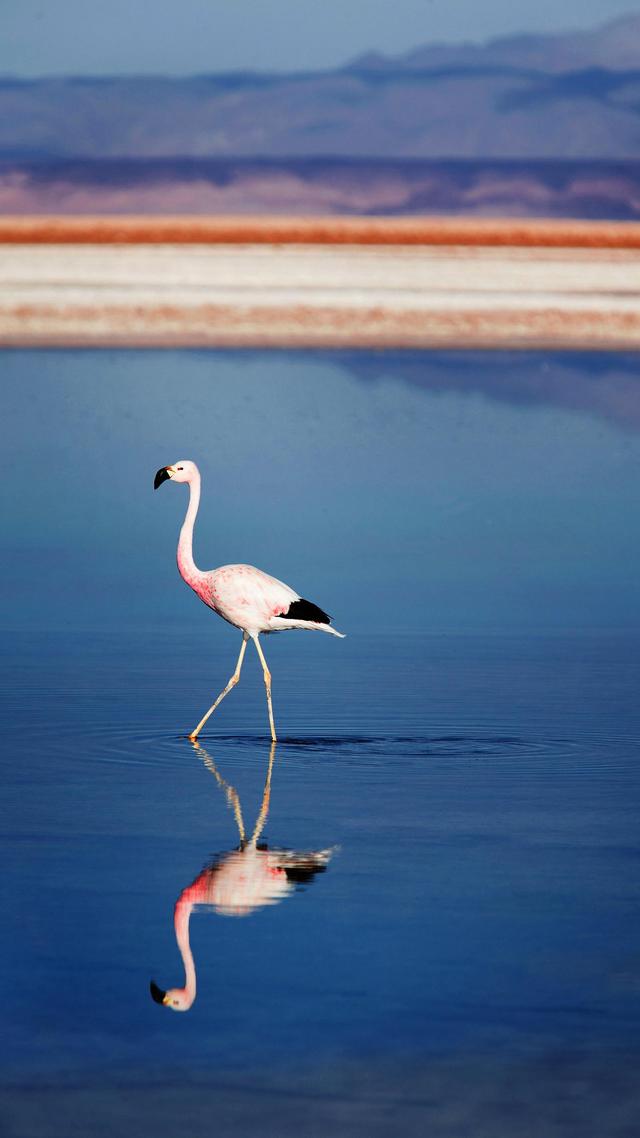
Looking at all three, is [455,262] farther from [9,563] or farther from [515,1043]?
[515,1043]

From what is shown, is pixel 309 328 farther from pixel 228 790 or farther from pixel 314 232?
pixel 228 790

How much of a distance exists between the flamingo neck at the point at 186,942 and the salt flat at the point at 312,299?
1972cm

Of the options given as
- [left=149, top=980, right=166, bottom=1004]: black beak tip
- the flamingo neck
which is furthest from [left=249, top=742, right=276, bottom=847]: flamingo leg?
[left=149, top=980, right=166, bottom=1004]: black beak tip

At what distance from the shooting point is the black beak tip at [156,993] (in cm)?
518

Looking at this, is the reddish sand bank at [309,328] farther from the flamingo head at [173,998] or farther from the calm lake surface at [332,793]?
the flamingo head at [173,998]

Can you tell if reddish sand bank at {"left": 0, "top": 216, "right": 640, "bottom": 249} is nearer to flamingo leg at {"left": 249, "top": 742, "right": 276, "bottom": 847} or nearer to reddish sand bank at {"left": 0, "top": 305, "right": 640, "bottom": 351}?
reddish sand bank at {"left": 0, "top": 305, "right": 640, "bottom": 351}

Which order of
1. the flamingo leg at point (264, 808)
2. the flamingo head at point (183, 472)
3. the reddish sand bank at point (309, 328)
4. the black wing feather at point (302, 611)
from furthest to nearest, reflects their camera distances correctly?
the reddish sand bank at point (309, 328) → the flamingo head at point (183, 472) → the black wing feather at point (302, 611) → the flamingo leg at point (264, 808)

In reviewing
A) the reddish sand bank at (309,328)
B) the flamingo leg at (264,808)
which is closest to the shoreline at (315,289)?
the reddish sand bank at (309,328)

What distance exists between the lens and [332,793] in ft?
25.7

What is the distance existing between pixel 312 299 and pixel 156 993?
80.8ft

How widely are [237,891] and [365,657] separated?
16.1ft

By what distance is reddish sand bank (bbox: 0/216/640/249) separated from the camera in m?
41.1

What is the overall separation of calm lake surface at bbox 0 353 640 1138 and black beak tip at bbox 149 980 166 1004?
0.02 meters

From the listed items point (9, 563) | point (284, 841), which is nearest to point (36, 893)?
point (284, 841)
